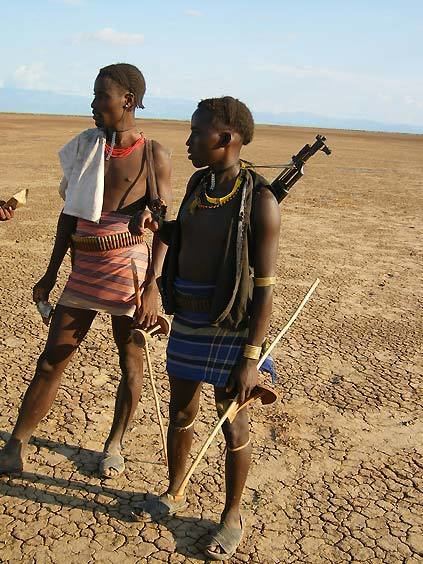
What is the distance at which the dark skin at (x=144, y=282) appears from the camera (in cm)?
286

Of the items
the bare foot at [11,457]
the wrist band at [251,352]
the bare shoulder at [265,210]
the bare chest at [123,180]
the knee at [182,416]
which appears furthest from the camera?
the bare foot at [11,457]

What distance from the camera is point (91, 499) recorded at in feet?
9.81

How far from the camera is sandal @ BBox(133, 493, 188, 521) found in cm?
284

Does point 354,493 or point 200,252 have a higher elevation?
point 200,252

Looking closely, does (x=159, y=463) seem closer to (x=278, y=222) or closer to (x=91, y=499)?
(x=91, y=499)

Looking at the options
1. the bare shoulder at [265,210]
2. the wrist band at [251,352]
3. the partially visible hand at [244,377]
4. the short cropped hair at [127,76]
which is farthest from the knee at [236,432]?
the short cropped hair at [127,76]

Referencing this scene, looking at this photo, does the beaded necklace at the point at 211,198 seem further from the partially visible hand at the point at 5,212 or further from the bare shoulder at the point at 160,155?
the partially visible hand at the point at 5,212

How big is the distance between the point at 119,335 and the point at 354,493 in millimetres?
1399

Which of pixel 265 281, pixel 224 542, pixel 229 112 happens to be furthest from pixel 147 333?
pixel 229 112

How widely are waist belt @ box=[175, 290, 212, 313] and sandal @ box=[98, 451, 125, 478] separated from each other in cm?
105

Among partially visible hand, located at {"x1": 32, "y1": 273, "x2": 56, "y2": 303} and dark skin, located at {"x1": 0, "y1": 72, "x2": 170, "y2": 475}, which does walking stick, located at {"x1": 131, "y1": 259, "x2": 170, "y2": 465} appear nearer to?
dark skin, located at {"x1": 0, "y1": 72, "x2": 170, "y2": 475}

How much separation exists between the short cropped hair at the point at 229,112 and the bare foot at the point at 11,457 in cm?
180

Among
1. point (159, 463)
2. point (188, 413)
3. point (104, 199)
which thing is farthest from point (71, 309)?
point (159, 463)

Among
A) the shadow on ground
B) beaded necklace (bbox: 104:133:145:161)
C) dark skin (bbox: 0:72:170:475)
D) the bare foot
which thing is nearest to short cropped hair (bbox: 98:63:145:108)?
dark skin (bbox: 0:72:170:475)
